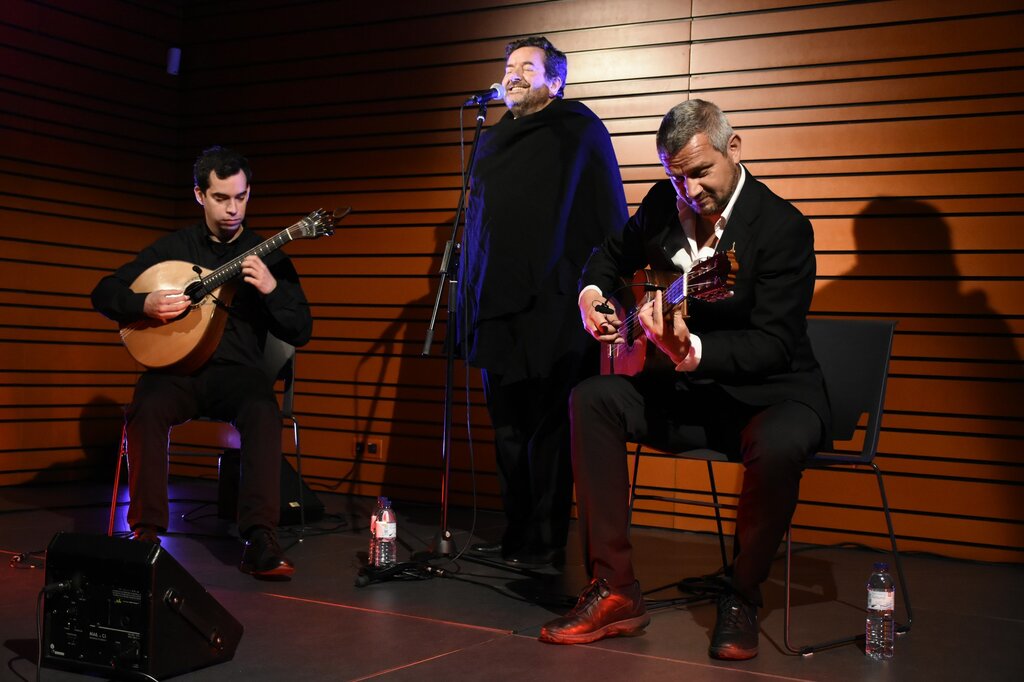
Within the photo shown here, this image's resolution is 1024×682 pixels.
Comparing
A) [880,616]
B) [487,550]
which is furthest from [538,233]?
[880,616]

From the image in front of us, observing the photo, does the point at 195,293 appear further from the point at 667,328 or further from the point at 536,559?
the point at 667,328

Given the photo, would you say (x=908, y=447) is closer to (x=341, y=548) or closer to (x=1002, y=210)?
(x=1002, y=210)

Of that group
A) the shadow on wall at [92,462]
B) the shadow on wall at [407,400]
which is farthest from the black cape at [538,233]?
the shadow on wall at [92,462]

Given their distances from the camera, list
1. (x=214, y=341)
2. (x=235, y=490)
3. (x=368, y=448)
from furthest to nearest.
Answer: (x=368, y=448) < (x=235, y=490) < (x=214, y=341)

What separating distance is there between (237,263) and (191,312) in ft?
0.79

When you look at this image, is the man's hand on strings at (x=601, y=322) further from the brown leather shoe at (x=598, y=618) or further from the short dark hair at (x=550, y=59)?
the short dark hair at (x=550, y=59)

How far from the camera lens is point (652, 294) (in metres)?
2.74

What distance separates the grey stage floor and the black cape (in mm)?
787

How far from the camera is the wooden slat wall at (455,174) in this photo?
395cm

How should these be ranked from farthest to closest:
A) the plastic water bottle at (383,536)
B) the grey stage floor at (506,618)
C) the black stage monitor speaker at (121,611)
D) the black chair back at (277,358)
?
the black chair back at (277,358)
the plastic water bottle at (383,536)
the grey stage floor at (506,618)
the black stage monitor speaker at (121,611)

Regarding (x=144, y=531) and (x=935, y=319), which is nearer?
(x=144, y=531)

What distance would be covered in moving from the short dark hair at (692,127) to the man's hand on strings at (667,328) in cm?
45

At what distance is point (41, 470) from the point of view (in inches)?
214

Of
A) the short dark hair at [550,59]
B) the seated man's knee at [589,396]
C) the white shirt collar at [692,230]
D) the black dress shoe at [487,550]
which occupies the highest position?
the short dark hair at [550,59]
